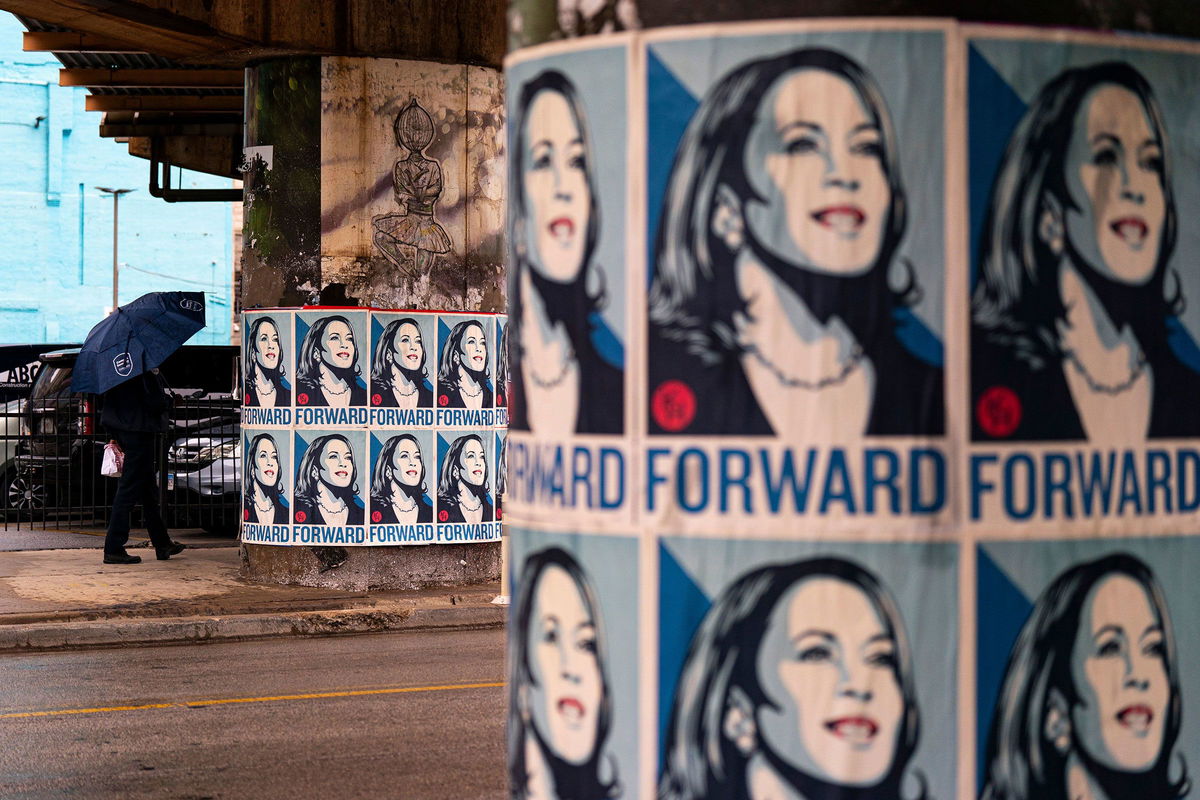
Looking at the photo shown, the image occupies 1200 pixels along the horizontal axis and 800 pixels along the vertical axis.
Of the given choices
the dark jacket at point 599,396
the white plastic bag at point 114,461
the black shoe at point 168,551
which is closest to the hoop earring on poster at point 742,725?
the dark jacket at point 599,396

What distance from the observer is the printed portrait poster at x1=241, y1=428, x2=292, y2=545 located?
13031mm

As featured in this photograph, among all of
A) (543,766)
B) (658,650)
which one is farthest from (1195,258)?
(543,766)

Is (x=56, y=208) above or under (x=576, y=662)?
above

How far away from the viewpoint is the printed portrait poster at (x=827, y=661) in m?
2.95

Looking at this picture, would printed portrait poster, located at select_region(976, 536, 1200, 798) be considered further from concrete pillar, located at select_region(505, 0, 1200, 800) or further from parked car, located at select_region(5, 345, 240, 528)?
parked car, located at select_region(5, 345, 240, 528)

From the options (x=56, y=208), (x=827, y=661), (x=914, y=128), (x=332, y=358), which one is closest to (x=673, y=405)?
(x=827, y=661)

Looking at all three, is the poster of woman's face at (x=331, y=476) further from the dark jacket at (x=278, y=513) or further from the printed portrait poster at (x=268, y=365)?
the printed portrait poster at (x=268, y=365)

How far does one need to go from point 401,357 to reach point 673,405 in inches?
397

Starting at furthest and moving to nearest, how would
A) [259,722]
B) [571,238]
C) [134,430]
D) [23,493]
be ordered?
[23,493] < [134,430] < [259,722] < [571,238]

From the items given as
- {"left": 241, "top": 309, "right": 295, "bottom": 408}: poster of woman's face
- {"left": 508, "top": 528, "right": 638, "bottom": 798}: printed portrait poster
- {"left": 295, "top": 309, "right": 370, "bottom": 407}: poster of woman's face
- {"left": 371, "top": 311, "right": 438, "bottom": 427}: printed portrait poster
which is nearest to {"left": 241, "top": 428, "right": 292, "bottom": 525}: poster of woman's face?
{"left": 241, "top": 309, "right": 295, "bottom": 408}: poster of woman's face

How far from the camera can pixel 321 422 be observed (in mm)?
12914

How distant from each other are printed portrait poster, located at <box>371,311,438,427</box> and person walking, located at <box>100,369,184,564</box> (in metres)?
2.34

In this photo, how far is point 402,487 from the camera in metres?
13.1

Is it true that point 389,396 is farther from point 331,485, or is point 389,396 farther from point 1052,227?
point 1052,227
